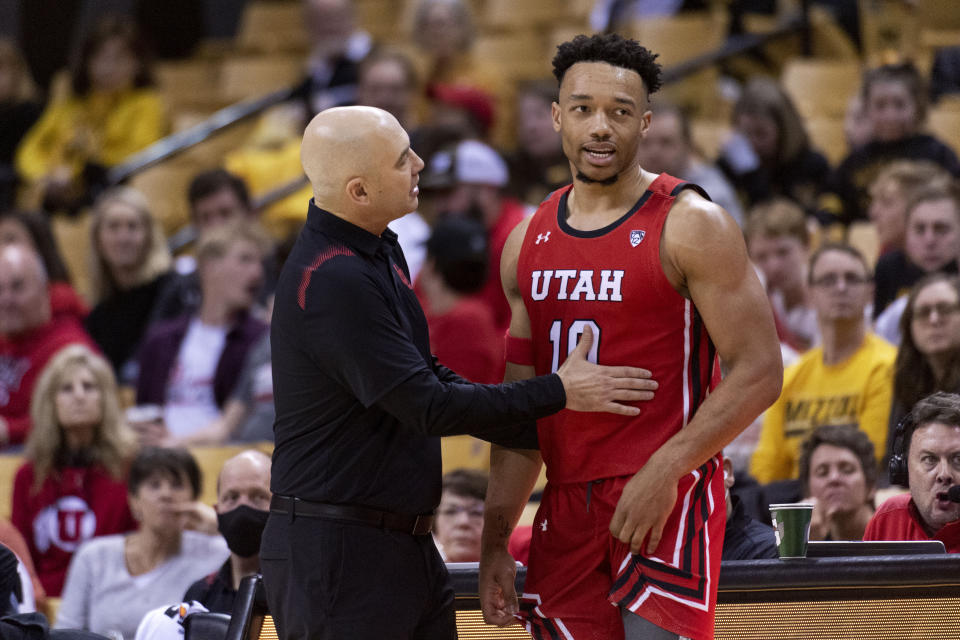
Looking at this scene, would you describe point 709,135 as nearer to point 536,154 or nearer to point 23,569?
point 536,154

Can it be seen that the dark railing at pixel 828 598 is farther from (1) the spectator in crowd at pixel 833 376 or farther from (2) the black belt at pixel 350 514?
(1) the spectator in crowd at pixel 833 376

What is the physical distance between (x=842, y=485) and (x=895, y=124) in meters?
2.78

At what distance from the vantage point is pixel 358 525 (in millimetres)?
2801

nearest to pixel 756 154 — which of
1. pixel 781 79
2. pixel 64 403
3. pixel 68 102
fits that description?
pixel 781 79

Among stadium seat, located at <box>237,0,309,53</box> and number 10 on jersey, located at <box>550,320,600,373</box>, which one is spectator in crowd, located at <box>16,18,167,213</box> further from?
number 10 on jersey, located at <box>550,320,600,373</box>

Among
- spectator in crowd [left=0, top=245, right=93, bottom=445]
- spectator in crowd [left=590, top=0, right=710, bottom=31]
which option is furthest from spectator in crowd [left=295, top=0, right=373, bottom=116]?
spectator in crowd [left=0, top=245, right=93, bottom=445]

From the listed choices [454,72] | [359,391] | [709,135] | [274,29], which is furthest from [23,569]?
[274,29]

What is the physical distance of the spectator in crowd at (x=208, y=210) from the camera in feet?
22.1

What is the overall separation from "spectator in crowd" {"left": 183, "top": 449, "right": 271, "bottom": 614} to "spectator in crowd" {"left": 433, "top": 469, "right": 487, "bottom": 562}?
0.55 m

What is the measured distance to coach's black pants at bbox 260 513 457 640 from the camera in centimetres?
277

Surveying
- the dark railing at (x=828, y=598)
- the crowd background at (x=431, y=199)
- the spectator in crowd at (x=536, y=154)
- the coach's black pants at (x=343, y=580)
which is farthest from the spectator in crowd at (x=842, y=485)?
the spectator in crowd at (x=536, y=154)

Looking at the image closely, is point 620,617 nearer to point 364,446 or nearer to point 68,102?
point 364,446

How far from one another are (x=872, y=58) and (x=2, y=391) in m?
5.07

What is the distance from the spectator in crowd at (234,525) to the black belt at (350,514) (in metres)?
1.23
